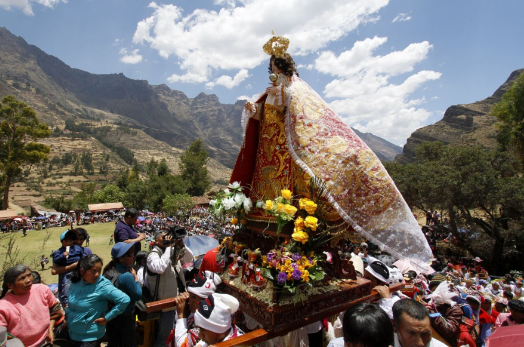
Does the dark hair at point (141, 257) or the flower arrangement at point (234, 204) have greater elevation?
the flower arrangement at point (234, 204)

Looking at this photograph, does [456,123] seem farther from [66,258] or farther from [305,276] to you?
[66,258]

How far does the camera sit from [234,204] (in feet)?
14.6

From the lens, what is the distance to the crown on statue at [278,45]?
4.43 meters

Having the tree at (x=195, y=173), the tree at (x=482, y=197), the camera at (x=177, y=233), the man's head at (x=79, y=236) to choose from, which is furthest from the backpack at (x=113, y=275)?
the tree at (x=195, y=173)

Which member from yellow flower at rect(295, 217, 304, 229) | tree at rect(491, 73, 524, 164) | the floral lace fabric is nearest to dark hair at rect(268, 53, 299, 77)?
the floral lace fabric

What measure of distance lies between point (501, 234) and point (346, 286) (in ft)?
70.9

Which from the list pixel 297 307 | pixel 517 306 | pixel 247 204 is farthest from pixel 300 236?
pixel 517 306

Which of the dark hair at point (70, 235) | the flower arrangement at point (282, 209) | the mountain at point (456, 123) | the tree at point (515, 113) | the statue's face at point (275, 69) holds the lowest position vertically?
the dark hair at point (70, 235)

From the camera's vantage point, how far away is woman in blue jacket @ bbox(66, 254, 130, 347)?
3.47m

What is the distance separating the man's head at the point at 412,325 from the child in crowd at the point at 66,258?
506cm

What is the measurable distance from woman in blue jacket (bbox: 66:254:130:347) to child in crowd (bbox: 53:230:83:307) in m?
1.52

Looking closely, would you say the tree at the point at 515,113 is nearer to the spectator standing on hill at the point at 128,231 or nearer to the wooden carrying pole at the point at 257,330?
the wooden carrying pole at the point at 257,330

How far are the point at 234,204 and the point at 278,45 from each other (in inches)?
103

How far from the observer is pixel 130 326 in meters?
4.15
